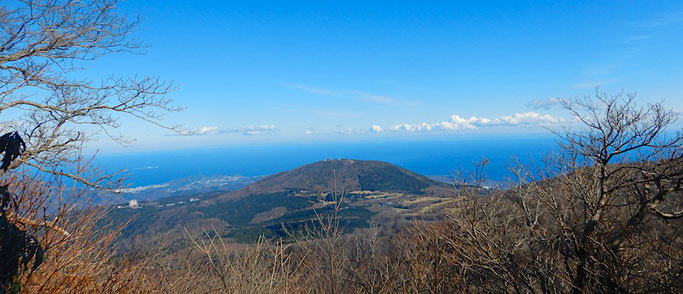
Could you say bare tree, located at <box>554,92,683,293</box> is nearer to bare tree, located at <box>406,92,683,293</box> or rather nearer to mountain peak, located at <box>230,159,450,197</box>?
bare tree, located at <box>406,92,683,293</box>

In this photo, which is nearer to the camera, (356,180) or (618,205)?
(618,205)

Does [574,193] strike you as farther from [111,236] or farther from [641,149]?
[111,236]

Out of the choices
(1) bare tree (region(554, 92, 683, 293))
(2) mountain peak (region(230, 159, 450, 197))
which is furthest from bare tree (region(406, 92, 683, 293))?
(2) mountain peak (region(230, 159, 450, 197))

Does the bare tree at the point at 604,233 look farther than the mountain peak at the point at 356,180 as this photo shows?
No

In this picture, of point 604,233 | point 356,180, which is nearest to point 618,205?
point 604,233

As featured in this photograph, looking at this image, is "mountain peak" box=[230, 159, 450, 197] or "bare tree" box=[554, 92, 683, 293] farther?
"mountain peak" box=[230, 159, 450, 197]

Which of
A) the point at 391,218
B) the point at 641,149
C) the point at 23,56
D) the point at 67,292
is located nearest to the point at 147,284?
the point at 67,292

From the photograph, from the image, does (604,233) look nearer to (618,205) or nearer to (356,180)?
(618,205)

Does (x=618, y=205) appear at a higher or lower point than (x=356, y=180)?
higher

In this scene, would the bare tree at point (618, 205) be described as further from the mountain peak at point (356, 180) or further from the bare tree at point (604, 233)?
the mountain peak at point (356, 180)

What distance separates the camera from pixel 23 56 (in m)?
5.75

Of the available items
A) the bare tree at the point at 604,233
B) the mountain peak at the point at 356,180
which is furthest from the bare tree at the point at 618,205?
the mountain peak at the point at 356,180

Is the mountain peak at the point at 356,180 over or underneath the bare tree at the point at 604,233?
underneath

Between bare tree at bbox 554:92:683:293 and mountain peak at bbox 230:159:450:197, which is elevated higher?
bare tree at bbox 554:92:683:293
